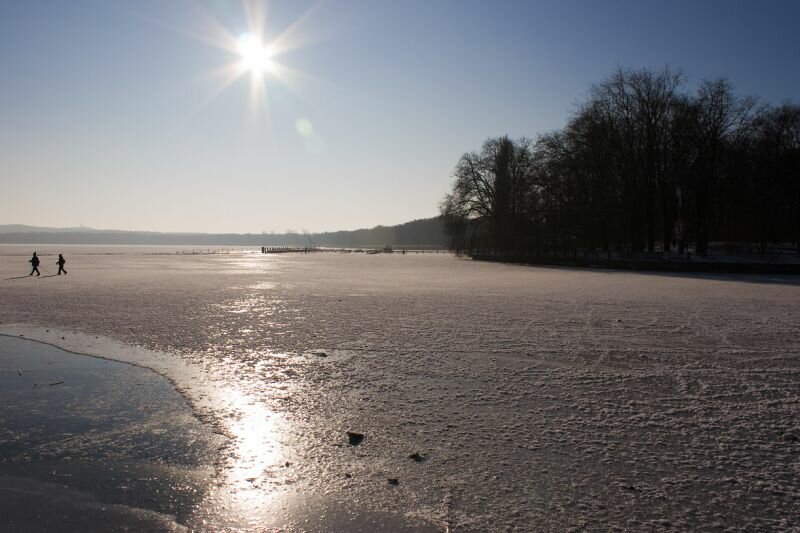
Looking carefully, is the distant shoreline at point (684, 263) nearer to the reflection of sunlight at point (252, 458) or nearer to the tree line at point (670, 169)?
the tree line at point (670, 169)

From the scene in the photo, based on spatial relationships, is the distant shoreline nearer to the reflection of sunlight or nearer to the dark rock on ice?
the dark rock on ice

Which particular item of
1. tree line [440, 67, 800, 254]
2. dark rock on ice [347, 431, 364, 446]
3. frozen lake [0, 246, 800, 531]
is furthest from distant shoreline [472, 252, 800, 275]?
dark rock on ice [347, 431, 364, 446]

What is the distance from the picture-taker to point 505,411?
18.6ft

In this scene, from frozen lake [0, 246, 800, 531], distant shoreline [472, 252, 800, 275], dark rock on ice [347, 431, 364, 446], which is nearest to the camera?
frozen lake [0, 246, 800, 531]

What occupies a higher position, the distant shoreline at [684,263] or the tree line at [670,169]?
the tree line at [670,169]

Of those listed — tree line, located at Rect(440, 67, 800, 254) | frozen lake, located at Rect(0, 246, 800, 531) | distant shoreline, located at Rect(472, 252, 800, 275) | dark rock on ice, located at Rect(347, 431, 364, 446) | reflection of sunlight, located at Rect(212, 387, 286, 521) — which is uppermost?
tree line, located at Rect(440, 67, 800, 254)

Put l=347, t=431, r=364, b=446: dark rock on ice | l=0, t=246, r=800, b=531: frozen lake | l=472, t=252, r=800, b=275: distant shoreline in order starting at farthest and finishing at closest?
l=472, t=252, r=800, b=275: distant shoreline
l=347, t=431, r=364, b=446: dark rock on ice
l=0, t=246, r=800, b=531: frozen lake

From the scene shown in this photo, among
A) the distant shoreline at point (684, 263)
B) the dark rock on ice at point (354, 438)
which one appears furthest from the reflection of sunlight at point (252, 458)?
the distant shoreline at point (684, 263)

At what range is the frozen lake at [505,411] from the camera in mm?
3670

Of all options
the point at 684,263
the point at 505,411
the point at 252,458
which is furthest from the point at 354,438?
the point at 684,263

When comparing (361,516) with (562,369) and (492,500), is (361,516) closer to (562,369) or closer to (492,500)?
(492,500)

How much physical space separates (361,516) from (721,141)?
47.4 metres

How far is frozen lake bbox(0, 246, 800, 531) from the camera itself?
144 inches

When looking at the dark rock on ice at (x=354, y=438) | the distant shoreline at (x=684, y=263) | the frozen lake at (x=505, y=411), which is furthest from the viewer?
the distant shoreline at (x=684, y=263)
